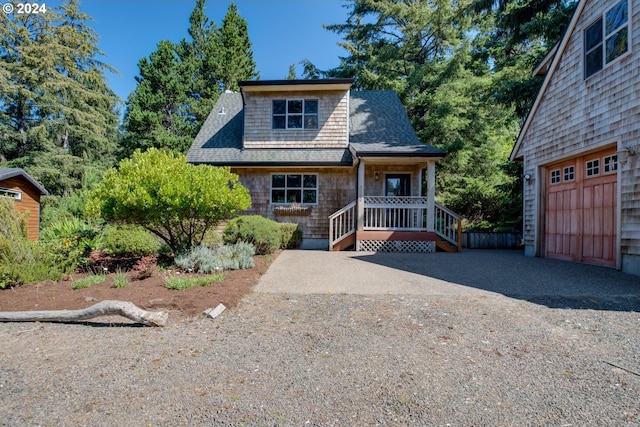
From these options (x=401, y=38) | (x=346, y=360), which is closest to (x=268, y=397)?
(x=346, y=360)

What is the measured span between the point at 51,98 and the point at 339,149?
20.4 metres

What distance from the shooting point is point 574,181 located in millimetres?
8250

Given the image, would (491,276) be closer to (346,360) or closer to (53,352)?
(346,360)

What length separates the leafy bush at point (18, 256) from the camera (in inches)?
211

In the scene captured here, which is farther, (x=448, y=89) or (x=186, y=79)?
(x=186, y=79)

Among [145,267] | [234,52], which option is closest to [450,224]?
[145,267]

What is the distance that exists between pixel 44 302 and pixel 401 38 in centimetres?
2135

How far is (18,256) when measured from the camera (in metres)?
5.71

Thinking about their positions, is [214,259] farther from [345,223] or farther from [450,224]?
[450,224]

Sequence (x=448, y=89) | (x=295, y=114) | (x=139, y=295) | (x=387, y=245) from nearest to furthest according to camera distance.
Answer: (x=139, y=295)
(x=387, y=245)
(x=295, y=114)
(x=448, y=89)

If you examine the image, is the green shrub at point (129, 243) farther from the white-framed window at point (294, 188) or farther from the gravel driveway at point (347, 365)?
the white-framed window at point (294, 188)

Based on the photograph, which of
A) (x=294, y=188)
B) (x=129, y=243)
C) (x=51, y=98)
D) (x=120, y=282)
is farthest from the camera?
(x=51, y=98)

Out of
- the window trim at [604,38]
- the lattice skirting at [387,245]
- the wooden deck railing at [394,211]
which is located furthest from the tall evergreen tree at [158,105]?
the window trim at [604,38]

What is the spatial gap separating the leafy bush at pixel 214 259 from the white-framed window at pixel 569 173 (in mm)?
8516
